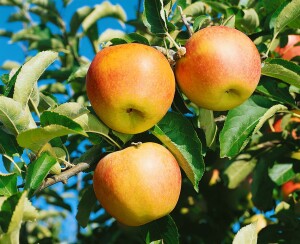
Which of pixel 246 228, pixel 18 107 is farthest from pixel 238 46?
pixel 18 107

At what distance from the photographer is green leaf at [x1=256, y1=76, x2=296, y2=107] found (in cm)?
185

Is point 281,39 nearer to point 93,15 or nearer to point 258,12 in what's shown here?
point 258,12

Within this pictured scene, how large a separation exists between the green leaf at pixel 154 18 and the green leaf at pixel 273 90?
43 cm

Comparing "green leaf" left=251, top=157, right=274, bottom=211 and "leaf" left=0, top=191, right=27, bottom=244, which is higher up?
"leaf" left=0, top=191, right=27, bottom=244

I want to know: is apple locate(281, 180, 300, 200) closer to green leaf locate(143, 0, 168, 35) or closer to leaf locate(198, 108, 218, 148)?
leaf locate(198, 108, 218, 148)

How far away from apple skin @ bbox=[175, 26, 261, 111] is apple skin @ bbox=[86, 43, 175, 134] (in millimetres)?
68

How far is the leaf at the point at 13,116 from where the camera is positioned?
1393 mm

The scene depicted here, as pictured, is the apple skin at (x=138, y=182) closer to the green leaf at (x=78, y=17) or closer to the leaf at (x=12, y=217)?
the leaf at (x=12, y=217)

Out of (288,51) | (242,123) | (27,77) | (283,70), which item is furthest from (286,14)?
(27,77)

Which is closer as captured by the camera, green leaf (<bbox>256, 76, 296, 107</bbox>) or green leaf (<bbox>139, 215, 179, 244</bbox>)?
green leaf (<bbox>139, 215, 179, 244</bbox>)

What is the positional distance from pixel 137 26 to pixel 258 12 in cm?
79

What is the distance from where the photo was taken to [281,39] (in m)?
2.41

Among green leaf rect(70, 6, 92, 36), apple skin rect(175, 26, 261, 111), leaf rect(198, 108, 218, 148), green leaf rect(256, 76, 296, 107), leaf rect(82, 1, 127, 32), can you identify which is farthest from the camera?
green leaf rect(70, 6, 92, 36)

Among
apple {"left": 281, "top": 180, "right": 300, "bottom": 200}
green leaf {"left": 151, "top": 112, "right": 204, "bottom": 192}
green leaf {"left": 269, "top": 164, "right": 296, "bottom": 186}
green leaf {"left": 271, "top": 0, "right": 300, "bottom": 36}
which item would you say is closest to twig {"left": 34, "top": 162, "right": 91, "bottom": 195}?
green leaf {"left": 151, "top": 112, "right": 204, "bottom": 192}
